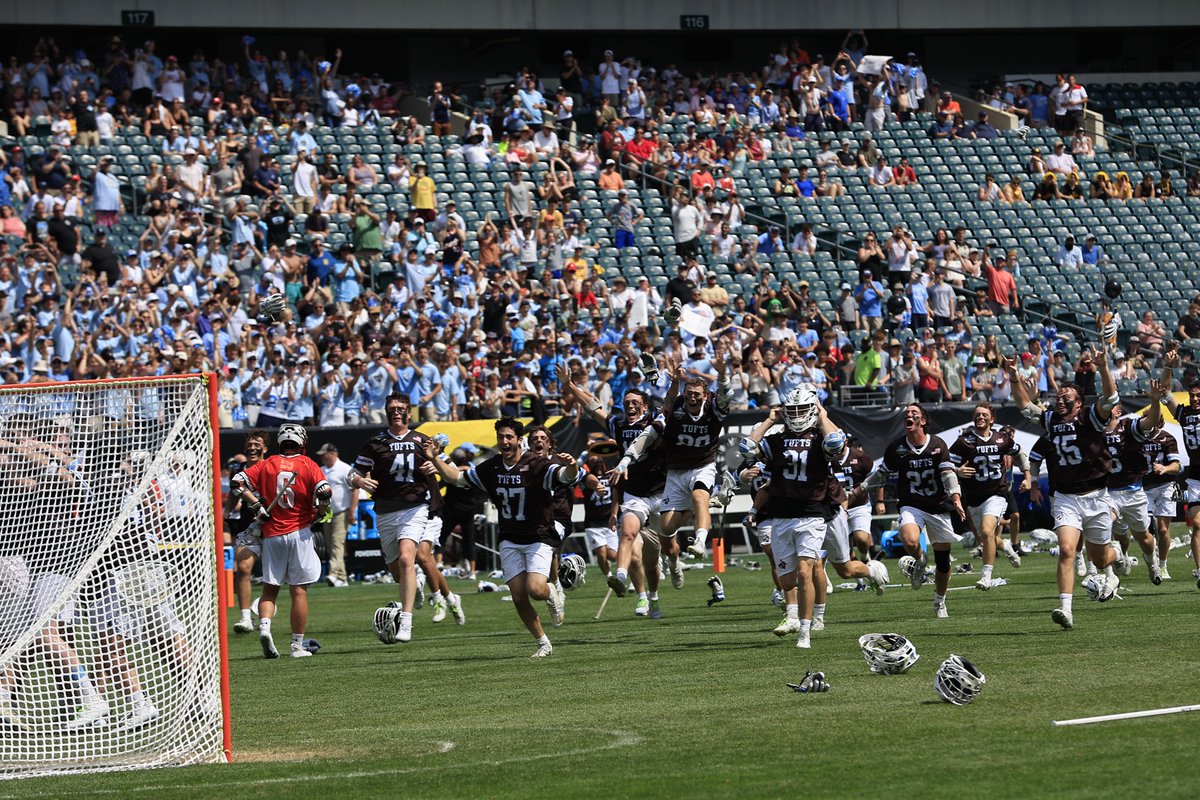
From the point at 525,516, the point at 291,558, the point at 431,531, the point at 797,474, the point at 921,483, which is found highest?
the point at 797,474

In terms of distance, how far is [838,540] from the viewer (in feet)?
57.3

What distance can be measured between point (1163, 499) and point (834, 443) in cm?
687

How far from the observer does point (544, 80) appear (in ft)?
130

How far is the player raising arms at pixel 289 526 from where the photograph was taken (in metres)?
15.9

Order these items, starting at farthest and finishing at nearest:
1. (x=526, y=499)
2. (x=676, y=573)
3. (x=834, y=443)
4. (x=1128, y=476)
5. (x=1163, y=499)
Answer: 1. (x=1163, y=499)
2. (x=676, y=573)
3. (x=1128, y=476)
4. (x=526, y=499)
5. (x=834, y=443)

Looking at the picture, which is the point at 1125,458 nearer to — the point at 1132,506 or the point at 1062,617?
the point at 1132,506

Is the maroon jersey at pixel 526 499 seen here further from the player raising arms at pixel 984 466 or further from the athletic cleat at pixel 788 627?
the player raising arms at pixel 984 466

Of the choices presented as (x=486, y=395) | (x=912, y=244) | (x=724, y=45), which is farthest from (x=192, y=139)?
(x=724, y=45)

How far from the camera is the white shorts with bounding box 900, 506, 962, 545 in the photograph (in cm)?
1738

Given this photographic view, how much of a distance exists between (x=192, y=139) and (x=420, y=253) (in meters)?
4.48

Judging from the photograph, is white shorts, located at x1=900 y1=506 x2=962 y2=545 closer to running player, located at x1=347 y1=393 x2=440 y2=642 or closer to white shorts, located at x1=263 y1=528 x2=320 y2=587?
running player, located at x1=347 y1=393 x2=440 y2=642

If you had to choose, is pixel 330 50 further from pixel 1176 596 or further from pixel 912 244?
pixel 1176 596

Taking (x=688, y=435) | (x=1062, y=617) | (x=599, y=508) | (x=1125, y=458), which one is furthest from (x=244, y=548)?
(x=1125, y=458)

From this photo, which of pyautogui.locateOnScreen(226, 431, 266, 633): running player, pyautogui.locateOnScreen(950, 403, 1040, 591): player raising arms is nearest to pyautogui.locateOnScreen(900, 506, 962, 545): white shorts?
pyautogui.locateOnScreen(950, 403, 1040, 591): player raising arms
